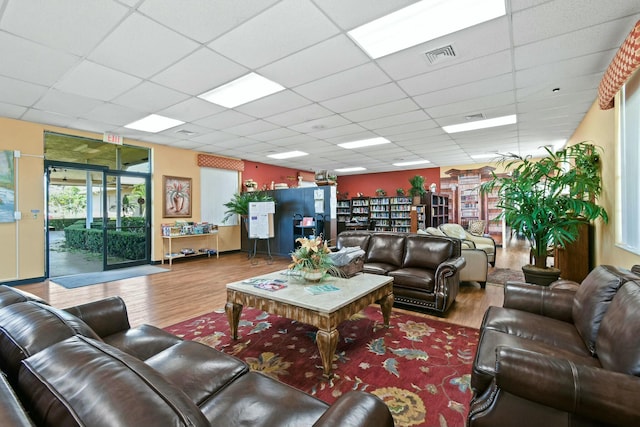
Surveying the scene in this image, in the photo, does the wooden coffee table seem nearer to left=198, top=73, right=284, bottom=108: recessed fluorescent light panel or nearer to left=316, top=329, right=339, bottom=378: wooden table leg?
left=316, top=329, right=339, bottom=378: wooden table leg

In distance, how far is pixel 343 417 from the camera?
930 millimetres

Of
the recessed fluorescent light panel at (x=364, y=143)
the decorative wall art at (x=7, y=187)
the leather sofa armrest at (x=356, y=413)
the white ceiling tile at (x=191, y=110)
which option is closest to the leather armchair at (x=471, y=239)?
the recessed fluorescent light panel at (x=364, y=143)

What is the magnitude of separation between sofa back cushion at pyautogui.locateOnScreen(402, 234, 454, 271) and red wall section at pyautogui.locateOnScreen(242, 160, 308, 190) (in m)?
5.95

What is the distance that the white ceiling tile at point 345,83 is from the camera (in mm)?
3363

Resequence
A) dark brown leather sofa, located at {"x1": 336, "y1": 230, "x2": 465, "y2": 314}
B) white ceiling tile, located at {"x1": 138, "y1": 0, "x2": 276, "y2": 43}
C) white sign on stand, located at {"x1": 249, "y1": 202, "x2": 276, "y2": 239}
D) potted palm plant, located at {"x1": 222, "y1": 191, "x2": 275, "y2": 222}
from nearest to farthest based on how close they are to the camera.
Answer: white ceiling tile, located at {"x1": 138, "y1": 0, "x2": 276, "y2": 43}, dark brown leather sofa, located at {"x1": 336, "y1": 230, "x2": 465, "y2": 314}, white sign on stand, located at {"x1": 249, "y1": 202, "x2": 276, "y2": 239}, potted palm plant, located at {"x1": 222, "y1": 191, "x2": 275, "y2": 222}

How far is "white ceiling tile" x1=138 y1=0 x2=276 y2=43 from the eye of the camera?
2.25 metres

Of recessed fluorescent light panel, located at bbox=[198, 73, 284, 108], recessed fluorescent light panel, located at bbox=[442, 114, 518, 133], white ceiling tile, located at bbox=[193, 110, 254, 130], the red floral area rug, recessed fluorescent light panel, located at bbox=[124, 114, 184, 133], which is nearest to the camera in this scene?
the red floral area rug


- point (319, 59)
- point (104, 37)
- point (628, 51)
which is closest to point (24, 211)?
A: point (104, 37)

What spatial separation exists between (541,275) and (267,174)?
781cm

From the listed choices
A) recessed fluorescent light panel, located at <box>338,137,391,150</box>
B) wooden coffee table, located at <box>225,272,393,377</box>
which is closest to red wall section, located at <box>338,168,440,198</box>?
recessed fluorescent light panel, located at <box>338,137,391,150</box>

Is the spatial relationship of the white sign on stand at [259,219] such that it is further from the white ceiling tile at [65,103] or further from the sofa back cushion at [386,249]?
the white ceiling tile at [65,103]

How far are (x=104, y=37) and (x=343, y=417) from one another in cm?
352

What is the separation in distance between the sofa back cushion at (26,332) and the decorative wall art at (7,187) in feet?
18.3

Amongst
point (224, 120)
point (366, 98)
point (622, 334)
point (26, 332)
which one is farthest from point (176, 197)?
point (622, 334)
